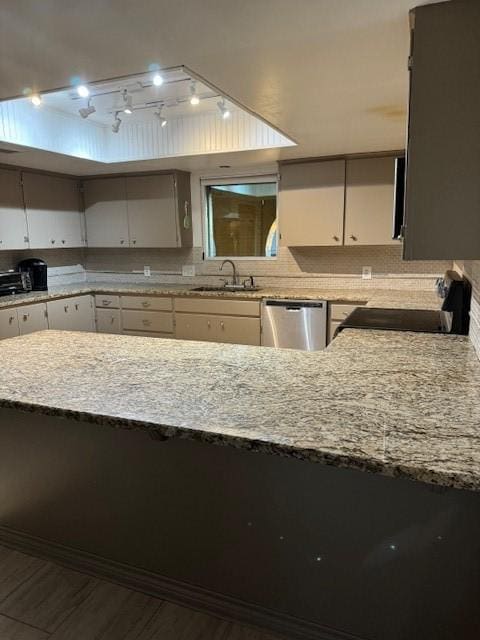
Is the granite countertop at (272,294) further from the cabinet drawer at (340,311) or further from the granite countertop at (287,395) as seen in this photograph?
the granite countertop at (287,395)

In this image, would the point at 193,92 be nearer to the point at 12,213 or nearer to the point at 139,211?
the point at 139,211

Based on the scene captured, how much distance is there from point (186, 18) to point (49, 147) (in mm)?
2608

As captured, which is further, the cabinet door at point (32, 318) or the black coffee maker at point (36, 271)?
the black coffee maker at point (36, 271)

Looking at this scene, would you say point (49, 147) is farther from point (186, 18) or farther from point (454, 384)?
point (454, 384)

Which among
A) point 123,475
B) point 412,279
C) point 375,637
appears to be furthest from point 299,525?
point 412,279

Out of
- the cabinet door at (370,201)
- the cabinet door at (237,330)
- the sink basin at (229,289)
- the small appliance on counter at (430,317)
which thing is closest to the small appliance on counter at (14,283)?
the sink basin at (229,289)

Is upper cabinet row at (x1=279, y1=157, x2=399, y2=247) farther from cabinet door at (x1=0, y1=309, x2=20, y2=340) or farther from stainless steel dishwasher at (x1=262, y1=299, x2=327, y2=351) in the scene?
cabinet door at (x1=0, y1=309, x2=20, y2=340)

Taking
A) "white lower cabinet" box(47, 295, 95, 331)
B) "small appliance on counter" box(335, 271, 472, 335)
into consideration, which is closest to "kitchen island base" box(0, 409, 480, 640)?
"small appliance on counter" box(335, 271, 472, 335)

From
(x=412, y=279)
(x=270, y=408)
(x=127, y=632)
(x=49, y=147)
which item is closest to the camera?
(x=270, y=408)

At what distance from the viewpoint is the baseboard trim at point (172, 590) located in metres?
1.60

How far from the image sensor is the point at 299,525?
154 cm

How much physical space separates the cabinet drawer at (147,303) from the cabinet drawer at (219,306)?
120mm

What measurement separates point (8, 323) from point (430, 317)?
3.42m

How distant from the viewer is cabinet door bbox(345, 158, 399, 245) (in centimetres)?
392
